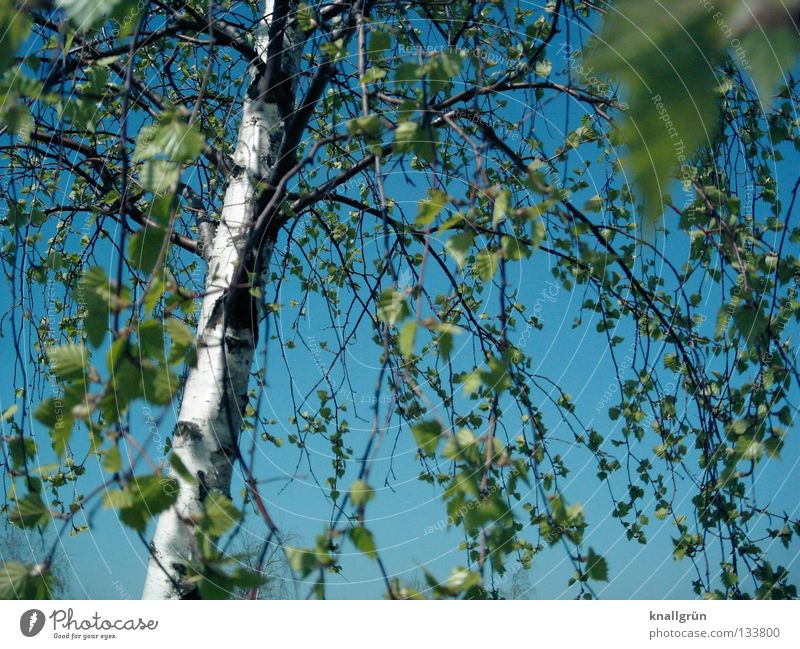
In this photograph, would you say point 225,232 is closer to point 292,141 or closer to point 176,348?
point 292,141

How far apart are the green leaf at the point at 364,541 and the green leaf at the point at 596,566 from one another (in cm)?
27

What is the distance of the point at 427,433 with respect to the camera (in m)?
0.79

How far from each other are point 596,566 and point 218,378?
68cm

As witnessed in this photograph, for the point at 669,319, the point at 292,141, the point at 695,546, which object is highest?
the point at 292,141

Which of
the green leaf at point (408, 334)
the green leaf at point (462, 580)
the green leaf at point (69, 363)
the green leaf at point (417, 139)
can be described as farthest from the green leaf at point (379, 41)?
the green leaf at point (462, 580)

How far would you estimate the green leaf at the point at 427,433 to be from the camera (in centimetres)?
79

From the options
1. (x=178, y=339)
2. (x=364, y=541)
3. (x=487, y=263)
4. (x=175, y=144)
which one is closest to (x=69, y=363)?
(x=178, y=339)

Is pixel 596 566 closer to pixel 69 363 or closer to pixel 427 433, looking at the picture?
pixel 427 433

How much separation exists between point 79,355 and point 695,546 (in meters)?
1.17

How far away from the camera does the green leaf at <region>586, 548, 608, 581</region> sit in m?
0.88

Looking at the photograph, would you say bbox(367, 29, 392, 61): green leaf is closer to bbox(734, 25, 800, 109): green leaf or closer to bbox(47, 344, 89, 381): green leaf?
bbox(47, 344, 89, 381): green leaf

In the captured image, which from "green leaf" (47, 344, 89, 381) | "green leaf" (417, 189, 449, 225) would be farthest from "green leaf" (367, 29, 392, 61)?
"green leaf" (47, 344, 89, 381)

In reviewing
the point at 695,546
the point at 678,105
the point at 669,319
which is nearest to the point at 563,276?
the point at 669,319
